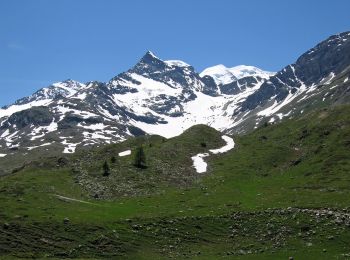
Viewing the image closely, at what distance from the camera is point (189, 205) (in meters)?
83.7

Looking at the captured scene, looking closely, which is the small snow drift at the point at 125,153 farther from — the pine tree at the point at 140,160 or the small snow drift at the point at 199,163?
the small snow drift at the point at 199,163

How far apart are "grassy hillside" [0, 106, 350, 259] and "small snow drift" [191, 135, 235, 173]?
1.90 meters

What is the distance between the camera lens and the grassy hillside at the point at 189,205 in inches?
2408

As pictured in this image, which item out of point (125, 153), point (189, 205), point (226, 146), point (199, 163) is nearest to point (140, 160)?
point (199, 163)

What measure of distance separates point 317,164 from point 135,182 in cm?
3929

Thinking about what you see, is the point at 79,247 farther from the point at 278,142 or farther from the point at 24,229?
the point at 278,142

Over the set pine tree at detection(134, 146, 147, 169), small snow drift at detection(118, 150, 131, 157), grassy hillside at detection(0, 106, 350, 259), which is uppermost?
small snow drift at detection(118, 150, 131, 157)

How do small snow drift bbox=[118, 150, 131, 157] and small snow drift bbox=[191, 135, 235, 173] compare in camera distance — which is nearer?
small snow drift bbox=[191, 135, 235, 173]

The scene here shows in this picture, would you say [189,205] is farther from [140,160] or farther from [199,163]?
[199,163]

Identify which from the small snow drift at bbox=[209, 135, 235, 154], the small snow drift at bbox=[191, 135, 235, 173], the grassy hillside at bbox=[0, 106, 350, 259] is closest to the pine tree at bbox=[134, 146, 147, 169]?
the grassy hillside at bbox=[0, 106, 350, 259]

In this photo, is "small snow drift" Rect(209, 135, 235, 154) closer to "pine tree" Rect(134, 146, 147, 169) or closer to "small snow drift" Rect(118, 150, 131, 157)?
"small snow drift" Rect(118, 150, 131, 157)

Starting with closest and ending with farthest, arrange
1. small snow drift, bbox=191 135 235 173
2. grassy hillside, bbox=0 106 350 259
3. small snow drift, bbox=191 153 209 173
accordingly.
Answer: grassy hillside, bbox=0 106 350 259, small snow drift, bbox=191 153 209 173, small snow drift, bbox=191 135 235 173

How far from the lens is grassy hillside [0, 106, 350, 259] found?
61156 millimetres

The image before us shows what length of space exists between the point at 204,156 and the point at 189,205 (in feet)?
163
